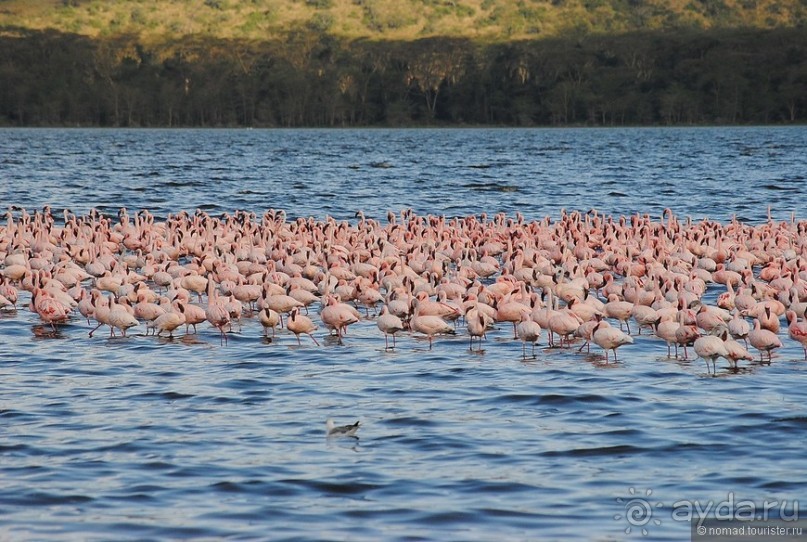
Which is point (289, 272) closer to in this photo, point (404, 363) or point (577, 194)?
point (404, 363)

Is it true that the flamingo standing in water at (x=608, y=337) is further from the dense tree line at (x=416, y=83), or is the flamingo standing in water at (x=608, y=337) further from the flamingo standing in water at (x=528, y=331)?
the dense tree line at (x=416, y=83)

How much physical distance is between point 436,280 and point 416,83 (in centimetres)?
15837

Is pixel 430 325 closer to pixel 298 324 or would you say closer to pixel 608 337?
pixel 298 324

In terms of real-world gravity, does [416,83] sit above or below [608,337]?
above

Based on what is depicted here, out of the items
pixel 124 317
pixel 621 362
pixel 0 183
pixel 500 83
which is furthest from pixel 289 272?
pixel 500 83

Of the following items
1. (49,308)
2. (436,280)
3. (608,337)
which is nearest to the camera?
(608,337)

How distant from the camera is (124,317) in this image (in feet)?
58.5

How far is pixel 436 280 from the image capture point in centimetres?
2119

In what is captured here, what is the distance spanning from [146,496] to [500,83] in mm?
166526

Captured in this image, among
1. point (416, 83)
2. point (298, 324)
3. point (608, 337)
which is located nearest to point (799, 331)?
point (608, 337)

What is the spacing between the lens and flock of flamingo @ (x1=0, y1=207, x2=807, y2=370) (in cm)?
1748

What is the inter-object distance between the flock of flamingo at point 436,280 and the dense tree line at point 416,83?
472 ft

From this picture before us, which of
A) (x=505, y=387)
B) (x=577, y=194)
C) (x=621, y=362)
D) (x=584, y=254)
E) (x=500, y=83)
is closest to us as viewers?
(x=505, y=387)

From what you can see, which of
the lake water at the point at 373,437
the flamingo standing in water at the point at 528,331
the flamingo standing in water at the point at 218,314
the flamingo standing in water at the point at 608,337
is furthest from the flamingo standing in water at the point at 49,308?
the flamingo standing in water at the point at 608,337
